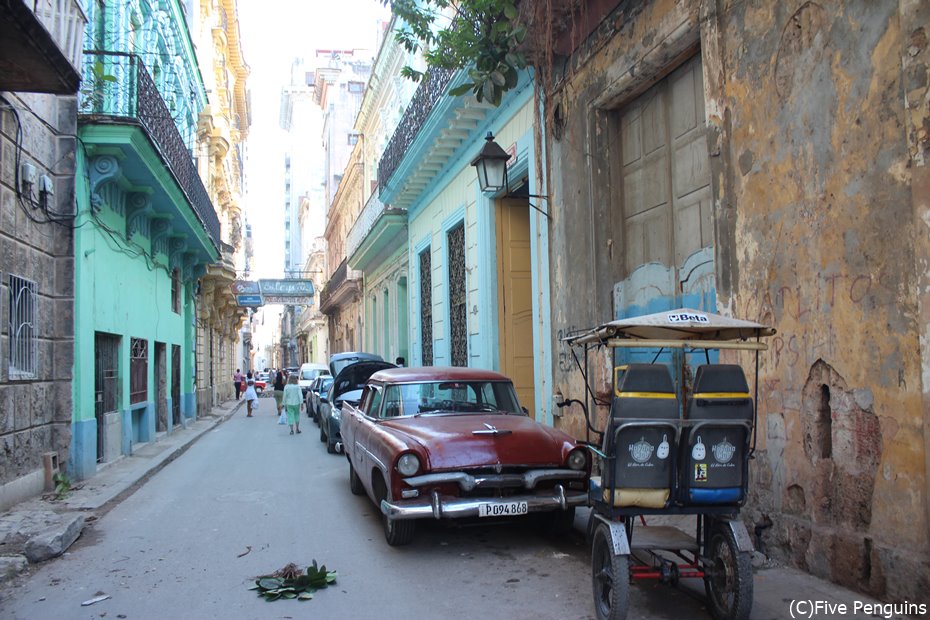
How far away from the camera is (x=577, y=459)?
625cm

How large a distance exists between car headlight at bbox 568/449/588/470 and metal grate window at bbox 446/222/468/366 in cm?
788

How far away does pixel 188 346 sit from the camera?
21.2m

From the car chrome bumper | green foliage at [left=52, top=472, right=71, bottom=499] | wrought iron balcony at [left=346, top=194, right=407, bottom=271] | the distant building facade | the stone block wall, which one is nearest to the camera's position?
the car chrome bumper

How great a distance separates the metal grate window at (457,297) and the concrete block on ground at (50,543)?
8345 mm

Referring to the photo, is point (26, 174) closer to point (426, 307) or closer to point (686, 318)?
point (686, 318)

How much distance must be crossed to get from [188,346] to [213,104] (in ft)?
34.7


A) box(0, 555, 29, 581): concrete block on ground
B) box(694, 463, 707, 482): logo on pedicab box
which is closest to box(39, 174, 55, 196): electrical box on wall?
box(0, 555, 29, 581): concrete block on ground

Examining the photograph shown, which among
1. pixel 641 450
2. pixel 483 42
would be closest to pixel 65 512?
pixel 641 450

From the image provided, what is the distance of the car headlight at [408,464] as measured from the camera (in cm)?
588

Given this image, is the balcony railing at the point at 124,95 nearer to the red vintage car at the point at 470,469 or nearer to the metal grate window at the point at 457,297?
the metal grate window at the point at 457,297

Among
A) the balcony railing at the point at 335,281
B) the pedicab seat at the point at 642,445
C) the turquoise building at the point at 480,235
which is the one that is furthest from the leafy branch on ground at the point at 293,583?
the balcony railing at the point at 335,281

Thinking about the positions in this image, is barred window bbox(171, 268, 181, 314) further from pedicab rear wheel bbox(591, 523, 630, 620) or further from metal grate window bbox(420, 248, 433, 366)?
pedicab rear wheel bbox(591, 523, 630, 620)

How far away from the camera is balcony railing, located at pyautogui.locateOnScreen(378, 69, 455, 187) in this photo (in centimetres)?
1334

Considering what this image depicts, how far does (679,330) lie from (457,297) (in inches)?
408
